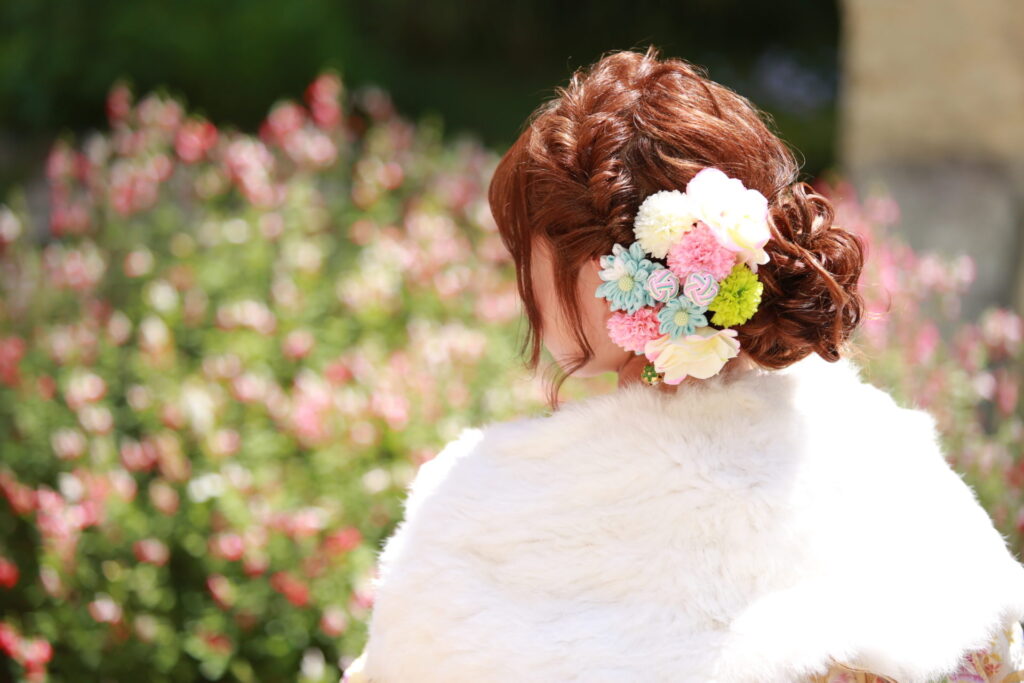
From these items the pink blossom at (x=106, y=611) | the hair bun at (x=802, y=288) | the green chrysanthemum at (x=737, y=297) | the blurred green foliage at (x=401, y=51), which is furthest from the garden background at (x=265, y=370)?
the blurred green foliage at (x=401, y=51)

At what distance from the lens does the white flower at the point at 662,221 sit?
1.16 metres

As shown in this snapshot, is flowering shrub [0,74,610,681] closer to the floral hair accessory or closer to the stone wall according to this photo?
the floral hair accessory

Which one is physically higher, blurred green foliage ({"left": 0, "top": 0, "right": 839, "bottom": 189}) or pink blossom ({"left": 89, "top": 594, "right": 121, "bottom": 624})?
pink blossom ({"left": 89, "top": 594, "right": 121, "bottom": 624})

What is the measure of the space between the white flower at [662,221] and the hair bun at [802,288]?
0.38 feet

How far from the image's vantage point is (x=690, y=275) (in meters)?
1.20

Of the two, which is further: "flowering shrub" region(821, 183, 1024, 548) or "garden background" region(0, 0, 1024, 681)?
"garden background" region(0, 0, 1024, 681)

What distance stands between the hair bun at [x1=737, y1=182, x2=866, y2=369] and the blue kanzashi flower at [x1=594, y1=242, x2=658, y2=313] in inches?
5.0

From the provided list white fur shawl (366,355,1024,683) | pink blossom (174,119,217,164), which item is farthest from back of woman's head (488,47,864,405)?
pink blossom (174,119,217,164)

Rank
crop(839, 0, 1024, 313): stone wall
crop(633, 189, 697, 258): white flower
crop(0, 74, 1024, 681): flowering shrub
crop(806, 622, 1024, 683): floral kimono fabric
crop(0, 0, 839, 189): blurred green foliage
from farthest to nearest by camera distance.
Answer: crop(0, 0, 839, 189): blurred green foliage, crop(839, 0, 1024, 313): stone wall, crop(0, 74, 1024, 681): flowering shrub, crop(806, 622, 1024, 683): floral kimono fabric, crop(633, 189, 697, 258): white flower

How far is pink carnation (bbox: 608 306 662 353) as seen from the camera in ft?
4.02

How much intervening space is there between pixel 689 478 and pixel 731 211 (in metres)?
0.30

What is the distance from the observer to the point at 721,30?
8711mm

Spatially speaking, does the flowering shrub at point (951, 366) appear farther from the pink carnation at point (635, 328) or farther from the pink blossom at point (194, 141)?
the pink blossom at point (194, 141)

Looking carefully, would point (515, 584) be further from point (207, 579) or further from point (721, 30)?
point (721, 30)
